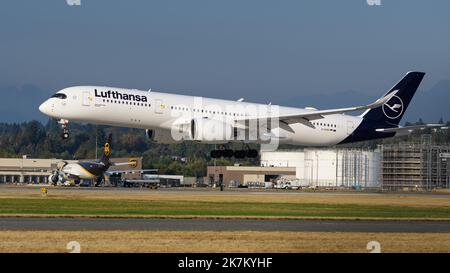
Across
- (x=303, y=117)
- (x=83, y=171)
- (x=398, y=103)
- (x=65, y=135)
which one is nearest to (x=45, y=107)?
(x=65, y=135)

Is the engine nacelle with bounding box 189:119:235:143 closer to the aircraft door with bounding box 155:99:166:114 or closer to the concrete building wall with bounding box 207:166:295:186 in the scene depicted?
the aircraft door with bounding box 155:99:166:114

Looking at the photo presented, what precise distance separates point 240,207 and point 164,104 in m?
13.6

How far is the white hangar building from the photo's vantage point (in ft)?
451

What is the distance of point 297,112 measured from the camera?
73812 mm

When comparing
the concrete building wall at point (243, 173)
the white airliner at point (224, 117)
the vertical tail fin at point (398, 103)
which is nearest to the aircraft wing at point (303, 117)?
the white airliner at point (224, 117)

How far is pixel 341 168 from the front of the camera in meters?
138

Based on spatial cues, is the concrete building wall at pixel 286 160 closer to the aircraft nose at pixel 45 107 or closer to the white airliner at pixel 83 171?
the white airliner at pixel 83 171

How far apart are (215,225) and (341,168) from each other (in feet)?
323

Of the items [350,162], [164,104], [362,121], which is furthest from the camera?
[350,162]

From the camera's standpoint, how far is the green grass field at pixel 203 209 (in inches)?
1946

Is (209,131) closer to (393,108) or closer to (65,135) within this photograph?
(65,135)

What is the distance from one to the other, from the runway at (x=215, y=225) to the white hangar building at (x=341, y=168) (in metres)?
91.3
